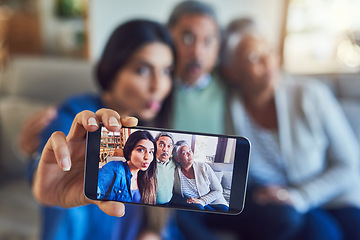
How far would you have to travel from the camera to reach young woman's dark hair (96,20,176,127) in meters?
0.60

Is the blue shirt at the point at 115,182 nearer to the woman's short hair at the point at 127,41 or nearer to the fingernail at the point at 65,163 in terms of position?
the fingernail at the point at 65,163

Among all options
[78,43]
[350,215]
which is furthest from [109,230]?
[78,43]

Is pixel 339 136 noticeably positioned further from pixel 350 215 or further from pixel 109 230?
pixel 109 230

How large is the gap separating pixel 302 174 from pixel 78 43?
1.80 m

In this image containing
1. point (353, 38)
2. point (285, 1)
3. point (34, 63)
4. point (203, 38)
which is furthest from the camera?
point (285, 1)

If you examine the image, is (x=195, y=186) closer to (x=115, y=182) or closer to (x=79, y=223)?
(x=115, y=182)

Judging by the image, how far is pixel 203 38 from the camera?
33.0 inches

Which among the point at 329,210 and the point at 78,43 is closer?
the point at 329,210

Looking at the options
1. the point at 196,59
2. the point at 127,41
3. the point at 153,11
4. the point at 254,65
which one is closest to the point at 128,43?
the point at 127,41

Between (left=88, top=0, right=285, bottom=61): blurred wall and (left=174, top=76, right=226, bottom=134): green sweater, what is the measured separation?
3.32ft

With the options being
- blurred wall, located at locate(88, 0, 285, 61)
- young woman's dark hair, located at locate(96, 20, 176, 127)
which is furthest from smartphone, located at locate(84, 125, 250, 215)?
blurred wall, located at locate(88, 0, 285, 61)

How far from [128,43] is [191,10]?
1.02 feet

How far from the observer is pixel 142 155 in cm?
29

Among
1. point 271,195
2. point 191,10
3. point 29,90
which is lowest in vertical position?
point 271,195
